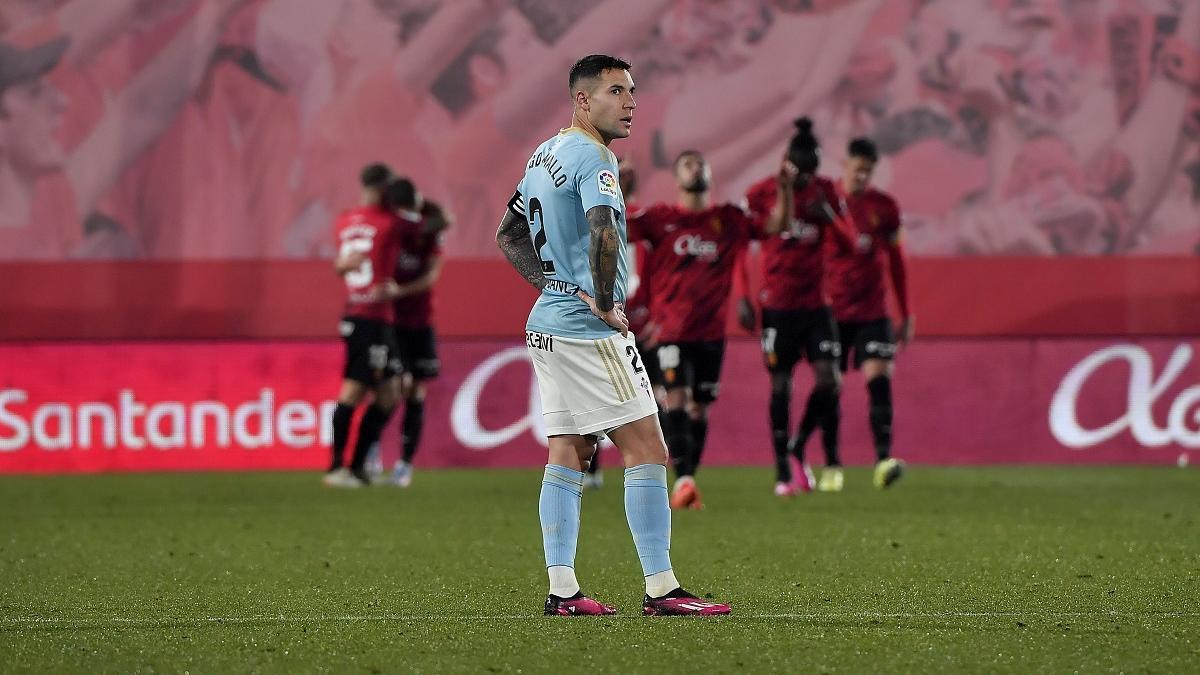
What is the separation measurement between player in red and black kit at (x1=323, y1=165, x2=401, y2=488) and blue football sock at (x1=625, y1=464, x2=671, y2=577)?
659 cm

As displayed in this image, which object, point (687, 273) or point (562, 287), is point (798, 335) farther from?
point (562, 287)

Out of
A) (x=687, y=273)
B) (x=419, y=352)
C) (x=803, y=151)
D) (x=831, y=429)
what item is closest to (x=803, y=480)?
(x=831, y=429)

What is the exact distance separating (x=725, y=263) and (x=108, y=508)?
3.64m

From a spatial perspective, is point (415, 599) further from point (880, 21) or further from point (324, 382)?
point (880, 21)

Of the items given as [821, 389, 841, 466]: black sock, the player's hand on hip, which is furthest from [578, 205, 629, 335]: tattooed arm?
[821, 389, 841, 466]: black sock

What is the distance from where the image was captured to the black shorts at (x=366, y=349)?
11.8m

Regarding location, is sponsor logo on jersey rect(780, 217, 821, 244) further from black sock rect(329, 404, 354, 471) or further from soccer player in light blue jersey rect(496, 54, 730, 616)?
soccer player in light blue jersey rect(496, 54, 730, 616)

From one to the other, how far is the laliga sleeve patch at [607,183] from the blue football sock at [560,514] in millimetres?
830

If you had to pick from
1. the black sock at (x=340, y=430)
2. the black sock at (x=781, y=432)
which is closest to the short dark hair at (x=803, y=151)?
the black sock at (x=781, y=432)

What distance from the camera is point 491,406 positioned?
1398 centimetres

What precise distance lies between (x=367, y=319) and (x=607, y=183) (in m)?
6.86

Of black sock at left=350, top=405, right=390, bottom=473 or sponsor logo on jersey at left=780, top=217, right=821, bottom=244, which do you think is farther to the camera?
black sock at left=350, top=405, right=390, bottom=473

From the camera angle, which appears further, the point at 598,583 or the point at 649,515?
the point at 598,583

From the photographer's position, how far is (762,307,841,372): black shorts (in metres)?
10.6
